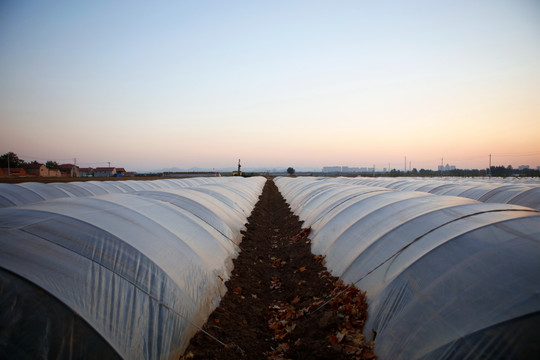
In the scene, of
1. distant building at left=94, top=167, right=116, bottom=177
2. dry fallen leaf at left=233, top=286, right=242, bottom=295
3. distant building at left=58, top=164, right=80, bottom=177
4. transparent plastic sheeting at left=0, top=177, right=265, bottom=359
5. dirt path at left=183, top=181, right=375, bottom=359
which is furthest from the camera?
distant building at left=94, top=167, right=116, bottom=177

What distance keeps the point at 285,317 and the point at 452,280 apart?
3.27m

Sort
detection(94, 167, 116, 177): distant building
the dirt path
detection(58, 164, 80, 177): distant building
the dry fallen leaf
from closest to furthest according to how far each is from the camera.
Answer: the dirt path, the dry fallen leaf, detection(58, 164, 80, 177): distant building, detection(94, 167, 116, 177): distant building

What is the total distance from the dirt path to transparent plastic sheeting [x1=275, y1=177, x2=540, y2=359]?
1.26 feet

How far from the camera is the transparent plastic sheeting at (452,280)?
3014mm

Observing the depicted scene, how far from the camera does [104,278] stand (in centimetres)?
383

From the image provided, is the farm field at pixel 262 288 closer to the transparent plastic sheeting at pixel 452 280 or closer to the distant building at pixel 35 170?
the transparent plastic sheeting at pixel 452 280

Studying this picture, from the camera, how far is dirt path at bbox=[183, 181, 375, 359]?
14.7 ft

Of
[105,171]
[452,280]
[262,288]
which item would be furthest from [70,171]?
[452,280]

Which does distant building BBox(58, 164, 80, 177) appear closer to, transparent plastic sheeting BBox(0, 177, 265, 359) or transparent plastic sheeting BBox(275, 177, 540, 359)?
transparent plastic sheeting BBox(0, 177, 265, 359)

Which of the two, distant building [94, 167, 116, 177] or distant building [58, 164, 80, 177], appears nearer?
distant building [58, 164, 80, 177]

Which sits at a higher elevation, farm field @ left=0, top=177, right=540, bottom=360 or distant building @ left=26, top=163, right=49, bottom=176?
distant building @ left=26, top=163, right=49, bottom=176

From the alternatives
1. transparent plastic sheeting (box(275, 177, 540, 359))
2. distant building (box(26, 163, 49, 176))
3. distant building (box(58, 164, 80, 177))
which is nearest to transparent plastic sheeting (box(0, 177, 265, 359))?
transparent plastic sheeting (box(275, 177, 540, 359))

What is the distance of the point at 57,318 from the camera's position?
3061 mm

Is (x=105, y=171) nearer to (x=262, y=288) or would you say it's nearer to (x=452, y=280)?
(x=262, y=288)
